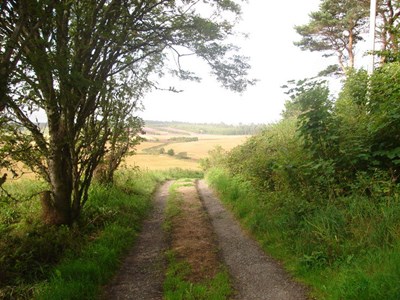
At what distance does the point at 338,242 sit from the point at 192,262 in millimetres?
2575

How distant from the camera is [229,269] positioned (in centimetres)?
534

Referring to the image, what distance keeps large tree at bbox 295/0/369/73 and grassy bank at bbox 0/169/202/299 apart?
14809mm

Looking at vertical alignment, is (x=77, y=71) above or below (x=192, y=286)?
above

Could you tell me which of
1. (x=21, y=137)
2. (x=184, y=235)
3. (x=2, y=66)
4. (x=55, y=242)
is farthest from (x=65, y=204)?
(x=2, y=66)

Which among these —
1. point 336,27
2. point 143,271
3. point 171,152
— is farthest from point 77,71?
point 171,152

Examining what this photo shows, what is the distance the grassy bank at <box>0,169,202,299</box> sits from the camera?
4539 millimetres

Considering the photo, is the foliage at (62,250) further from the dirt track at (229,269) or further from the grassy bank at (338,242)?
the grassy bank at (338,242)

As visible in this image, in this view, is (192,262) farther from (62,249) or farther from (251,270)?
(62,249)

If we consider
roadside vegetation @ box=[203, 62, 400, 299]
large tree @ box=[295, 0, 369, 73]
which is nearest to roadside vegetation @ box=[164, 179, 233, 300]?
roadside vegetation @ box=[203, 62, 400, 299]

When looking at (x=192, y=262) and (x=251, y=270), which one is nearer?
(x=251, y=270)

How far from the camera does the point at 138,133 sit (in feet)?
42.4

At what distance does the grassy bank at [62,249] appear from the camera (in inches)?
179

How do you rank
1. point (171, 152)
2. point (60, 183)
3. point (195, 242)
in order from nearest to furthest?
Answer: point (195, 242), point (60, 183), point (171, 152)

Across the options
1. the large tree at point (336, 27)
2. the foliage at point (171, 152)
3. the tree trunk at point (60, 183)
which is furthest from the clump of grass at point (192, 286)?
the foliage at point (171, 152)
